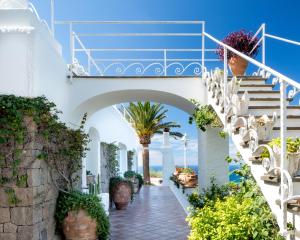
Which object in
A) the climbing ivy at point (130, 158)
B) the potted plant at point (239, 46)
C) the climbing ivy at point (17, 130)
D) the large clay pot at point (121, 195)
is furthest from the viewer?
the climbing ivy at point (130, 158)

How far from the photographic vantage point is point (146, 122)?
1861 centimetres

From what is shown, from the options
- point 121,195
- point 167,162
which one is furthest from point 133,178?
point 167,162

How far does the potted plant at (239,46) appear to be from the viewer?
23.9 feet

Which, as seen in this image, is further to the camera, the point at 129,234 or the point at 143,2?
the point at 143,2

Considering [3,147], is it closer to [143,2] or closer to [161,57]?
[161,57]

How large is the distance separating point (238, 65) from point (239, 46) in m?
0.51

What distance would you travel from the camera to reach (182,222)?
27.3 ft

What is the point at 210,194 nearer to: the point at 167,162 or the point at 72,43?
the point at 72,43

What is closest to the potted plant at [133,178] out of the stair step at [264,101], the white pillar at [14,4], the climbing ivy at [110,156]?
the climbing ivy at [110,156]

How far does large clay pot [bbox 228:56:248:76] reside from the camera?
7258 mm

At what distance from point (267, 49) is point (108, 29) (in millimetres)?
3167

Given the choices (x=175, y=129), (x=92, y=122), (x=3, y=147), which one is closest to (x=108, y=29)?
(x=92, y=122)

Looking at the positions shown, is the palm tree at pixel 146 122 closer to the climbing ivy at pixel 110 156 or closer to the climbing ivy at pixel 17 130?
the climbing ivy at pixel 110 156

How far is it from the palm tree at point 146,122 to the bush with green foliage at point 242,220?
13.8m
